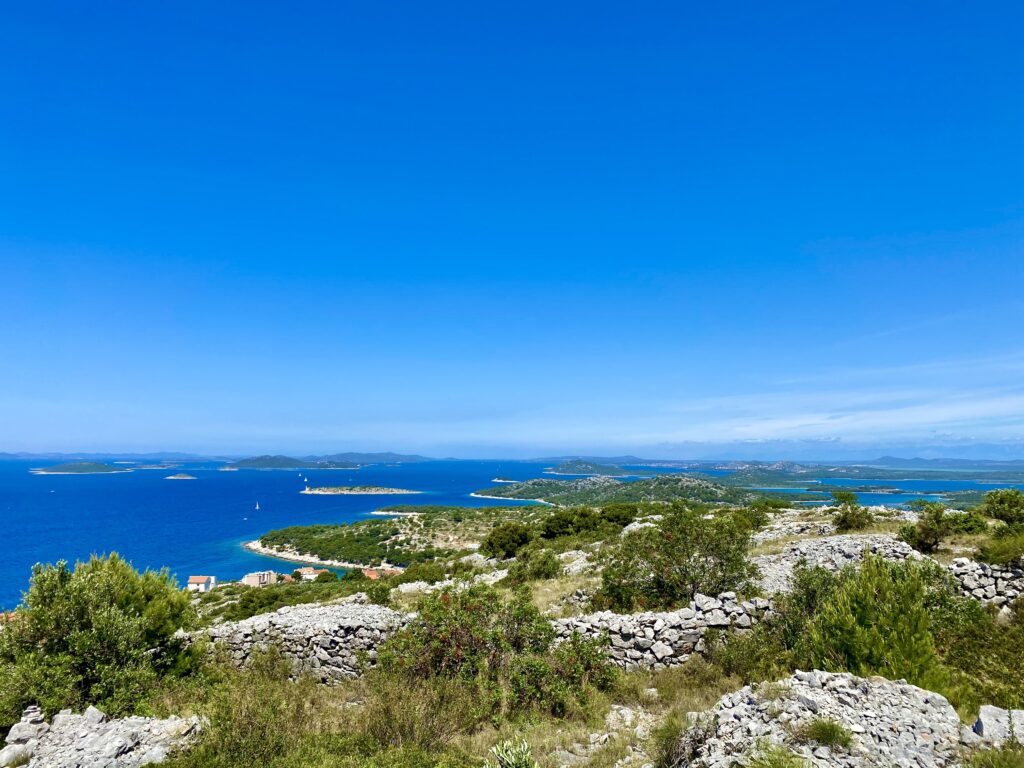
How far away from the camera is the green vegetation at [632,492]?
279 feet

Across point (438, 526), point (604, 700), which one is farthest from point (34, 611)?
point (438, 526)

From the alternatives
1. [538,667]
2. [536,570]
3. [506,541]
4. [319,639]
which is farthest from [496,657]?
[506,541]

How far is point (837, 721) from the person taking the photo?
5758 millimetres

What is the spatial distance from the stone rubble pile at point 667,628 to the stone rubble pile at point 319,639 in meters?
4.67

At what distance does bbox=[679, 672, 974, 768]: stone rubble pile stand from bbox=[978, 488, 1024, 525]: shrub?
56.2ft

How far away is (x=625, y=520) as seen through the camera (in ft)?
115

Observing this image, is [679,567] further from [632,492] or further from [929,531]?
[632,492]

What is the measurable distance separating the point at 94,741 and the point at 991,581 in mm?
18955

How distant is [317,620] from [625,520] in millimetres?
26758

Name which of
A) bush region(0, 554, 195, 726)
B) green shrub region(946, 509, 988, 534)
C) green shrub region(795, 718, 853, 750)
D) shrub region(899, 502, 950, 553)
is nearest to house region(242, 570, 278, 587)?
bush region(0, 554, 195, 726)

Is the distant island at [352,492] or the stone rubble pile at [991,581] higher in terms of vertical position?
the stone rubble pile at [991,581]

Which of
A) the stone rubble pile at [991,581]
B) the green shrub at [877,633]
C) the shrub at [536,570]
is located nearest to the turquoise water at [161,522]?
the shrub at [536,570]

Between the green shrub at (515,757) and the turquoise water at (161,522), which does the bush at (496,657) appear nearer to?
the green shrub at (515,757)

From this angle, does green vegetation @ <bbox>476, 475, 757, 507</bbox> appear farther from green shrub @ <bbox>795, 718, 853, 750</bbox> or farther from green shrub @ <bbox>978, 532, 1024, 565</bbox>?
green shrub @ <bbox>795, 718, 853, 750</bbox>
